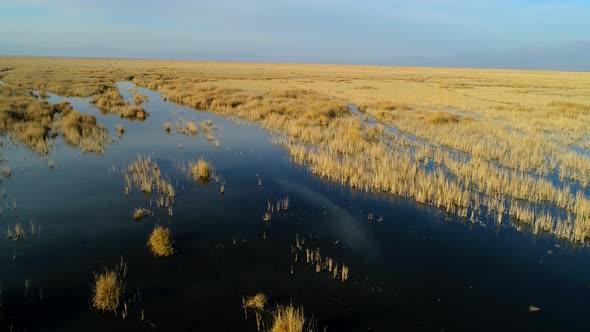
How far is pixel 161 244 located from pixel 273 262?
116 inches

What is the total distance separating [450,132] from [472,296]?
17.8m

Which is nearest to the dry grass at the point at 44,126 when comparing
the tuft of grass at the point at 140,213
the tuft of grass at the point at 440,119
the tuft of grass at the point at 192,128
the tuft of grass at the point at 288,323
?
the tuft of grass at the point at 192,128

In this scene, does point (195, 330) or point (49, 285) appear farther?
point (49, 285)

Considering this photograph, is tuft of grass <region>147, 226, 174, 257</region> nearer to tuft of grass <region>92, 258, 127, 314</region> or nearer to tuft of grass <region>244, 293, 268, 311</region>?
tuft of grass <region>92, 258, 127, 314</region>

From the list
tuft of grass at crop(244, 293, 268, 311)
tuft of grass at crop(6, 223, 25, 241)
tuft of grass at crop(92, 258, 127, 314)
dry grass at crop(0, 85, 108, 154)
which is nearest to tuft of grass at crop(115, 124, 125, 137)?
dry grass at crop(0, 85, 108, 154)

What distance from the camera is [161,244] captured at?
9234mm

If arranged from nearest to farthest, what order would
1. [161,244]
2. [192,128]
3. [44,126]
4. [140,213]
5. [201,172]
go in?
[161,244] < [140,213] < [201,172] < [44,126] < [192,128]

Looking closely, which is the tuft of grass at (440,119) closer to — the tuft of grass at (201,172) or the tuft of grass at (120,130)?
the tuft of grass at (201,172)

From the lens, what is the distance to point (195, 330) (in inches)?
266

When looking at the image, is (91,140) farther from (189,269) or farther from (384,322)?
(384,322)

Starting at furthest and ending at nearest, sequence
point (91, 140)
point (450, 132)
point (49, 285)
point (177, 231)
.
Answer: point (450, 132) < point (91, 140) < point (177, 231) < point (49, 285)

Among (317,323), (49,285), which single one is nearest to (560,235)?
(317,323)

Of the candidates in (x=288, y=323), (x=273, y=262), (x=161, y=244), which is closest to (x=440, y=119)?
(x=273, y=262)

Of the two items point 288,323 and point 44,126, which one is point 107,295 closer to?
point 288,323
